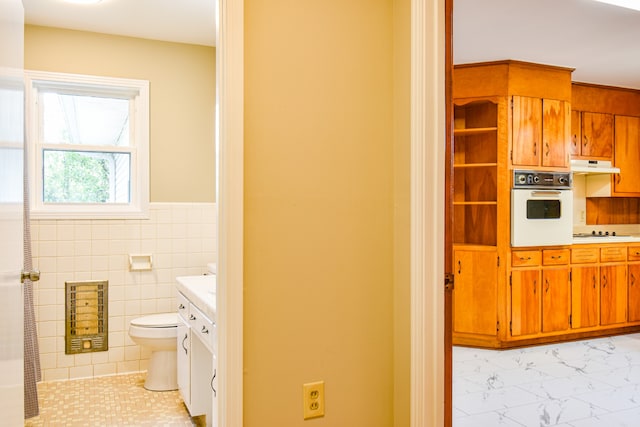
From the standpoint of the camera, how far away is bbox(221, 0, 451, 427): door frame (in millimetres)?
1684

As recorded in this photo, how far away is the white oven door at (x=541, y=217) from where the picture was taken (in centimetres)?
423

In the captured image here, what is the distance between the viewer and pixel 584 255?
4621mm

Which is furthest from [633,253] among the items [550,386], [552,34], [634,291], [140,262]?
[140,262]

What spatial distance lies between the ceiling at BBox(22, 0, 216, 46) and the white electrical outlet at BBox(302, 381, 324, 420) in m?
2.55

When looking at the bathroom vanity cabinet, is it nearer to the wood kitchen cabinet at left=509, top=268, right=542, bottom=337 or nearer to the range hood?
the wood kitchen cabinet at left=509, top=268, right=542, bottom=337

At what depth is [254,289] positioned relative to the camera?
173cm

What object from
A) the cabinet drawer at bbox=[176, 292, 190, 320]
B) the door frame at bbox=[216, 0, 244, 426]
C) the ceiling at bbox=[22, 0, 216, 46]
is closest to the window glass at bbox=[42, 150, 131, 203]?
the ceiling at bbox=[22, 0, 216, 46]

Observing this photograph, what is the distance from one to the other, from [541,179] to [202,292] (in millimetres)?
3252

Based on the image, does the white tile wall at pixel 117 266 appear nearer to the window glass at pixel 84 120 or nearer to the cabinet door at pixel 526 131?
the window glass at pixel 84 120

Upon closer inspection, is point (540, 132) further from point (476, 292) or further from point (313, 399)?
point (313, 399)

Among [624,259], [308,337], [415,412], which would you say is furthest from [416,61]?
[624,259]

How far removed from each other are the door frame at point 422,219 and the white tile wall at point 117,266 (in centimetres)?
202

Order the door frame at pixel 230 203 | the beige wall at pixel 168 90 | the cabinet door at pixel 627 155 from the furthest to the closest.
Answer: the cabinet door at pixel 627 155 → the beige wall at pixel 168 90 → the door frame at pixel 230 203

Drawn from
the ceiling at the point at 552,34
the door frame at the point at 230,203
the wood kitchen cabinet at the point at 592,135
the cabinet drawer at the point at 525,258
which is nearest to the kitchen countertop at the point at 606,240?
the cabinet drawer at the point at 525,258
